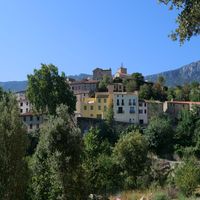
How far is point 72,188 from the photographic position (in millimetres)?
18531

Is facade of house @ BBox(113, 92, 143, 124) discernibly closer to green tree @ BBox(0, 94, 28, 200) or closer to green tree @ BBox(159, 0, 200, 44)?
green tree @ BBox(0, 94, 28, 200)

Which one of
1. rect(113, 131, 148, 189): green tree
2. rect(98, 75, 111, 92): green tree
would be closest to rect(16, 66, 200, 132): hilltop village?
rect(98, 75, 111, 92): green tree

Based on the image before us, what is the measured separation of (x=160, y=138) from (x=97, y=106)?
22356 millimetres

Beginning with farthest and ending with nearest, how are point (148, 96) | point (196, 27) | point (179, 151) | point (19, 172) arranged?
1. point (148, 96)
2. point (179, 151)
3. point (19, 172)
4. point (196, 27)

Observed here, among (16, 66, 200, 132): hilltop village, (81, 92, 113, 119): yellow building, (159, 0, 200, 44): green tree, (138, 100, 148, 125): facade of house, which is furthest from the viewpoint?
(81, 92, 113, 119): yellow building

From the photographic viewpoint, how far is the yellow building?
304 feet

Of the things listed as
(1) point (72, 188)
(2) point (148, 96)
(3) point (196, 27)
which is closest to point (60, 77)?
(2) point (148, 96)

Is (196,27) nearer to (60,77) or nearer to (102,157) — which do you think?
(102,157)

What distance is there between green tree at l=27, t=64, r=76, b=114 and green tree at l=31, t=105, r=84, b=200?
53.0m

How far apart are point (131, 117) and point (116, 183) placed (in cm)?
4415

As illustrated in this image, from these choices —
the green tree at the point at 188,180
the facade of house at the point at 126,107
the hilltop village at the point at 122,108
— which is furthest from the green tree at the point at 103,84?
the green tree at the point at 188,180

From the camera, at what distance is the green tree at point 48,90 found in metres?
72.9

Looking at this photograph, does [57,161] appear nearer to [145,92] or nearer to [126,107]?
[126,107]

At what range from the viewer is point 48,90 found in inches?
2901
